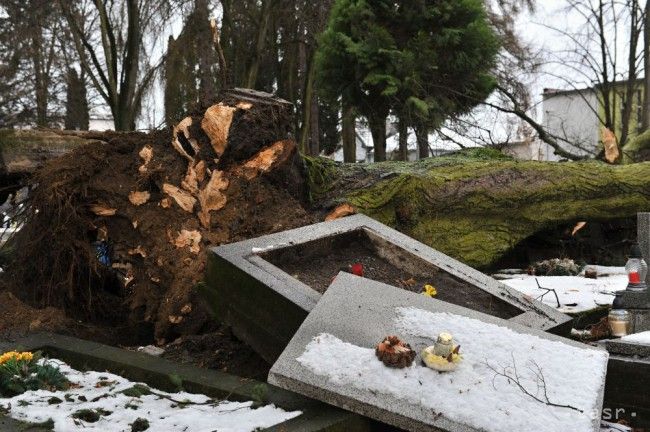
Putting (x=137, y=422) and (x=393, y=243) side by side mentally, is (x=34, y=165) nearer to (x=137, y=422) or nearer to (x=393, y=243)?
(x=393, y=243)

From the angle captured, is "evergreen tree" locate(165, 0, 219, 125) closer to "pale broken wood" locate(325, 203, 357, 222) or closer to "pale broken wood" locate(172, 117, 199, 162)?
"pale broken wood" locate(325, 203, 357, 222)

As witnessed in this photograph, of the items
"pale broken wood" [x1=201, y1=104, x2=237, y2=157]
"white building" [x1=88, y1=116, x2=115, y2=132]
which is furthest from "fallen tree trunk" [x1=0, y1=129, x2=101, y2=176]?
"white building" [x1=88, y1=116, x2=115, y2=132]

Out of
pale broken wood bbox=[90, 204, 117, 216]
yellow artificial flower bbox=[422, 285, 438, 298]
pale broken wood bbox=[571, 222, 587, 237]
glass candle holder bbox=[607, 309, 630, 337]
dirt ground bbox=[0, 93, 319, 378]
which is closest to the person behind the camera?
yellow artificial flower bbox=[422, 285, 438, 298]

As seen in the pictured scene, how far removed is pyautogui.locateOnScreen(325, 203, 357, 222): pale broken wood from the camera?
18.3ft

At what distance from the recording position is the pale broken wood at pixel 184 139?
16.2 feet

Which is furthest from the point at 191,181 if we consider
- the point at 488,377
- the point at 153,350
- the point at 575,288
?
the point at 575,288

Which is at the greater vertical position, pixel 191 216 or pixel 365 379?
pixel 191 216

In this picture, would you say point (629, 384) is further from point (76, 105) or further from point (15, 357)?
point (76, 105)

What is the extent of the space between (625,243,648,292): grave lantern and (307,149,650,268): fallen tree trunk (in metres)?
2.22

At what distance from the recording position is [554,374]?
279cm

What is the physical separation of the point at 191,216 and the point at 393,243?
138cm

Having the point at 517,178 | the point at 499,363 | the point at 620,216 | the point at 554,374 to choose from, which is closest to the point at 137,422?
the point at 499,363

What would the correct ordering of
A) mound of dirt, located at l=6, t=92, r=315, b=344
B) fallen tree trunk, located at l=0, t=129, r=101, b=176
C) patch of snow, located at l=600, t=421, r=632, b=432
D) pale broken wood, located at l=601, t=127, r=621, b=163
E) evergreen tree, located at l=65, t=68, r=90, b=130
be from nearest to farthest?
1. patch of snow, located at l=600, t=421, r=632, b=432
2. mound of dirt, located at l=6, t=92, r=315, b=344
3. fallen tree trunk, located at l=0, t=129, r=101, b=176
4. pale broken wood, located at l=601, t=127, r=621, b=163
5. evergreen tree, located at l=65, t=68, r=90, b=130

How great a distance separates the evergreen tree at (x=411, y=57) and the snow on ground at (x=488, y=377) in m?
8.30
